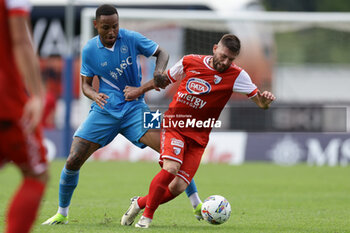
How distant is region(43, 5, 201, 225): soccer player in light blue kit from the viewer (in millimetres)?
7340

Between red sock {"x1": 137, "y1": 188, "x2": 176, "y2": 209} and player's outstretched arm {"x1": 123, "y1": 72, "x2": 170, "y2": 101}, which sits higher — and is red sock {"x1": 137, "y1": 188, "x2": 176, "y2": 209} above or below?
below

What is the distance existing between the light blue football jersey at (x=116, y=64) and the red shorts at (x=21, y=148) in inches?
131

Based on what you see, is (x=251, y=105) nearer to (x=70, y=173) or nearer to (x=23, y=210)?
(x=70, y=173)

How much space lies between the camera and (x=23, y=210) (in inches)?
160

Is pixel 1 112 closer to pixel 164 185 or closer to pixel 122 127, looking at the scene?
pixel 164 185

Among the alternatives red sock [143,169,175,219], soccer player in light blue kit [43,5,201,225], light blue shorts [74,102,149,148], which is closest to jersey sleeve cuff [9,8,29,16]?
red sock [143,169,175,219]

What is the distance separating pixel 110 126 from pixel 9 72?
3.43m

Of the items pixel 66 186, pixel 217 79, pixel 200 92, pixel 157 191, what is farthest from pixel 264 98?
pixel 66 186

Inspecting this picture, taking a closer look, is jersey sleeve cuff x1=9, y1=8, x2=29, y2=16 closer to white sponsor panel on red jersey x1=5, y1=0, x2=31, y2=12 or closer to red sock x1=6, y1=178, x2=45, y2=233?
white sponsor panel on red jersey x1=5, y1=0, x2=31, y2=12

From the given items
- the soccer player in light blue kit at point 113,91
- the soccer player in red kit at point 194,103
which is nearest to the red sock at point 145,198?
the soccer player in red kit at point 194,103

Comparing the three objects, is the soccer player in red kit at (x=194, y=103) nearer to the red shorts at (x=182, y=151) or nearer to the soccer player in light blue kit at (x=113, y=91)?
the red shorts at (x=182, y=151)

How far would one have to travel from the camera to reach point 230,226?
7215 mm

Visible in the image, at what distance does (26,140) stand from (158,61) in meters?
3.60

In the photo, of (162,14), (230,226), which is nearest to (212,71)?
(230,226)
